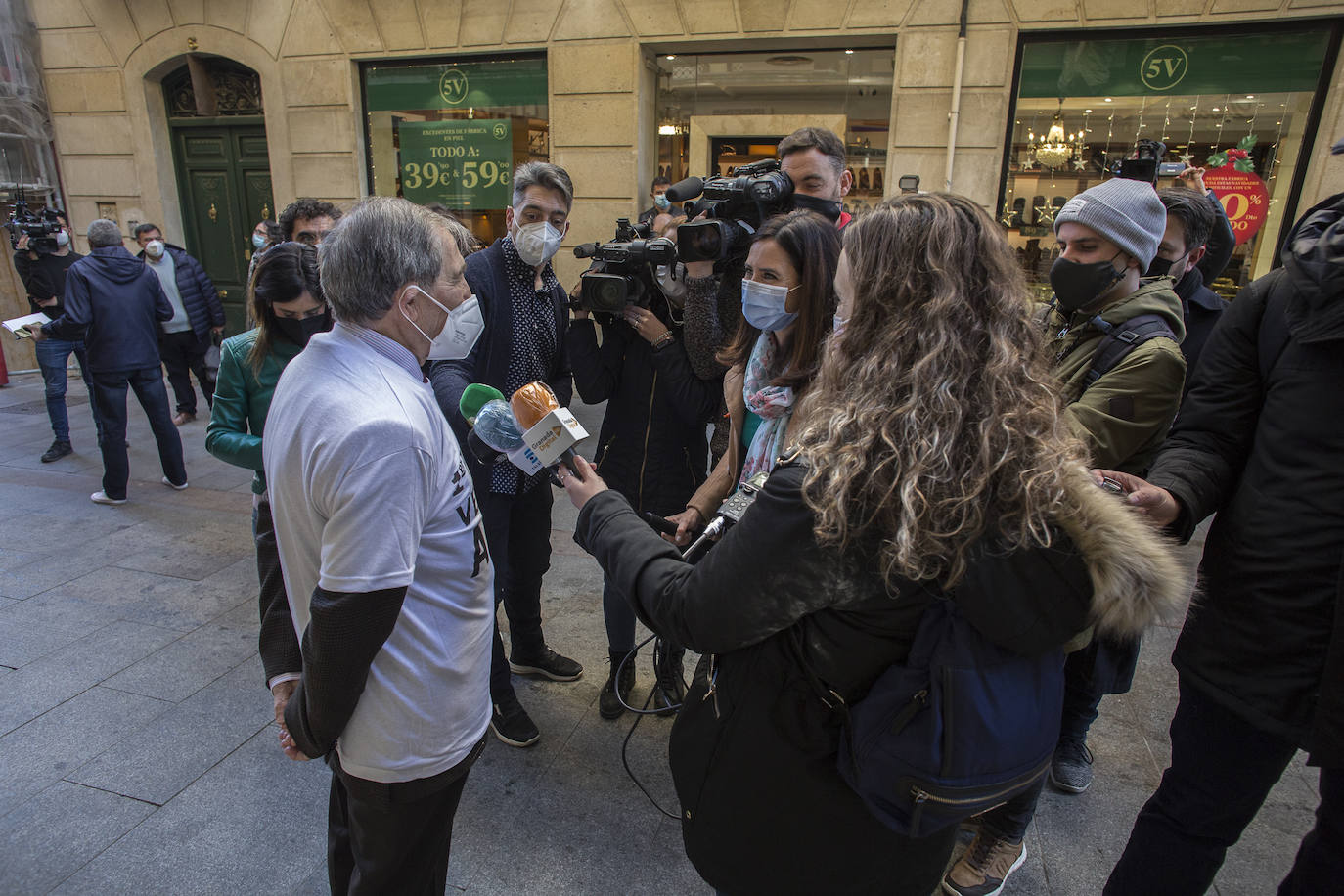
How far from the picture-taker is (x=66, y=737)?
2824 mm

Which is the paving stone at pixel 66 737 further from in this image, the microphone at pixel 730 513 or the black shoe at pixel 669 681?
the microphone at pixel 730 513

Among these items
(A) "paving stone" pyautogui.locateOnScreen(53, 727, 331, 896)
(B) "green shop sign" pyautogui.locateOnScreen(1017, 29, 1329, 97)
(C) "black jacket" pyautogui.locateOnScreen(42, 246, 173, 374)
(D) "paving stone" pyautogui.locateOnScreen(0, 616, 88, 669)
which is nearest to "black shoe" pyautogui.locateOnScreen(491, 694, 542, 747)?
(A) "paving stone" pyautogui.locateOnScreen(53, 727, 331, 896)

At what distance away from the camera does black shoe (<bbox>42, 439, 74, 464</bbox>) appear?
20.0 ft

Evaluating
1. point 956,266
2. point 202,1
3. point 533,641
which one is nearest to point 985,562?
point 956,266

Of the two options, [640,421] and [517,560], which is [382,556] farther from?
[517,560]

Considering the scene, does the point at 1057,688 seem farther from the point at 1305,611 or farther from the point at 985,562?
the point at 1305,611

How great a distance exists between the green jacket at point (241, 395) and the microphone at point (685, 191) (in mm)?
1620

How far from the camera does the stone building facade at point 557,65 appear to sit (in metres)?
6.79

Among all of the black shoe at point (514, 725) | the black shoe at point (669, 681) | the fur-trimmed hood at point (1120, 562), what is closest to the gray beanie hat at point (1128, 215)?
the fur-trimmed hood at point (1120, 562)

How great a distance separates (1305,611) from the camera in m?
1.56

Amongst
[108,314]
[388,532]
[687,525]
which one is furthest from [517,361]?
[108,314]

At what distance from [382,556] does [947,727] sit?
991mm

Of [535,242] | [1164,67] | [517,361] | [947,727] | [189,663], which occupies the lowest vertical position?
[189,663]

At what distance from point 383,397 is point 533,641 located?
2.11 meters
